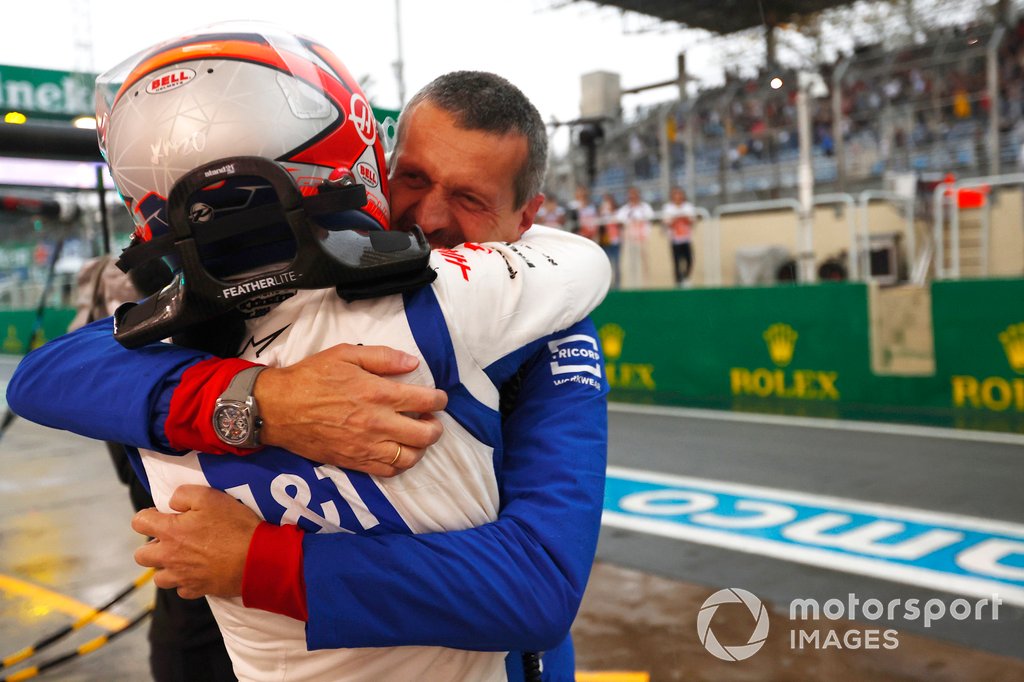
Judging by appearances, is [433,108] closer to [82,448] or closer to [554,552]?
[554,552]

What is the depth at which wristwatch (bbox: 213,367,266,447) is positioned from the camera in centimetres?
99

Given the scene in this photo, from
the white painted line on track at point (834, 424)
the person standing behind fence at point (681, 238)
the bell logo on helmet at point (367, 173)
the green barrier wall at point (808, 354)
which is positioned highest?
the person standing behind fence at point (681, 238)

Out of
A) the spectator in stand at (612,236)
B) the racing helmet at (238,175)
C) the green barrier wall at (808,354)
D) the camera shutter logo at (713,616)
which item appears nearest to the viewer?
the racing helmet at (238,175)

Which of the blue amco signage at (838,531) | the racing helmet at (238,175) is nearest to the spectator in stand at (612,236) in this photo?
the blue amco signage at (838,531)

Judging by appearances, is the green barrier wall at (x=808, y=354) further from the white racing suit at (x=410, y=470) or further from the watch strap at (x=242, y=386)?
the watch strap at (x=242, y=386)

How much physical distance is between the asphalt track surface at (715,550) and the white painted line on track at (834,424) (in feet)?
0.18

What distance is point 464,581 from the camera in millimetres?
996

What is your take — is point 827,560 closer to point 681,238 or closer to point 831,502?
point 831,502

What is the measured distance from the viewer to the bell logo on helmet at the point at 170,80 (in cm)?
100

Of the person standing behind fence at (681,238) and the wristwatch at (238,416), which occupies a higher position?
the person standing behind fence at (681,238)

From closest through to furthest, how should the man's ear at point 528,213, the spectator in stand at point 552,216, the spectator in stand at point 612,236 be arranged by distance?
1. the man's ear at point 528,213
2. the spectator in stand at point 612,236
3. the spectator in stand at point 552,216

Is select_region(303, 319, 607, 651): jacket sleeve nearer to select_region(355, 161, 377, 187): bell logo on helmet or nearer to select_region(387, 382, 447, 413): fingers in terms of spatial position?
select_region(387, 382, 447, 413): fingers

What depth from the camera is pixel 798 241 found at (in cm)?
985

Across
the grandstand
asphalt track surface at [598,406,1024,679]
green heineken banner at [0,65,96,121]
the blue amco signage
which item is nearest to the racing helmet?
asphalt track surface at [598,406,1024,679]
